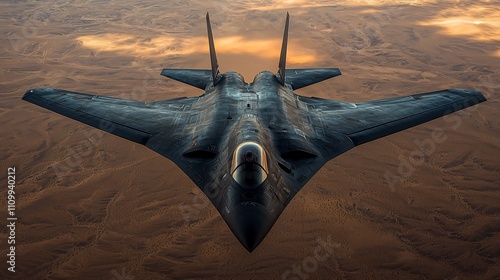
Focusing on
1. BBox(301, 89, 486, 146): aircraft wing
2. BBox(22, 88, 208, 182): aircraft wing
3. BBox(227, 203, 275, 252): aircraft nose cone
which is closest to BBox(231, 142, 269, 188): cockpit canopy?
BBox(227, 203, 275, 252): aircraft nose cone

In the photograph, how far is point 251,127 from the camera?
38.8 feet

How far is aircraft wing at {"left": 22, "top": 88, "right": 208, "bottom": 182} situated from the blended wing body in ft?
0.12

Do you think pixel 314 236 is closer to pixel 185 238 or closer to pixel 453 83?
pixel 185 238

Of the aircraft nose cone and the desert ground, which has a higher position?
the aircraft nose cone

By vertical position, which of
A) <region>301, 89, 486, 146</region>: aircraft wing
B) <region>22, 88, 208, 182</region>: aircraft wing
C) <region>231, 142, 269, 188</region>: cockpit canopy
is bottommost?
<region>301, 89, 486, 146</region>: aircraft wing

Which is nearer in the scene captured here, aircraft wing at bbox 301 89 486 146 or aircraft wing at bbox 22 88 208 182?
aircraft wing at bbox 22 88 208 182

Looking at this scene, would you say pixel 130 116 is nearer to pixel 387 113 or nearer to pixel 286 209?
pixel 286 209
